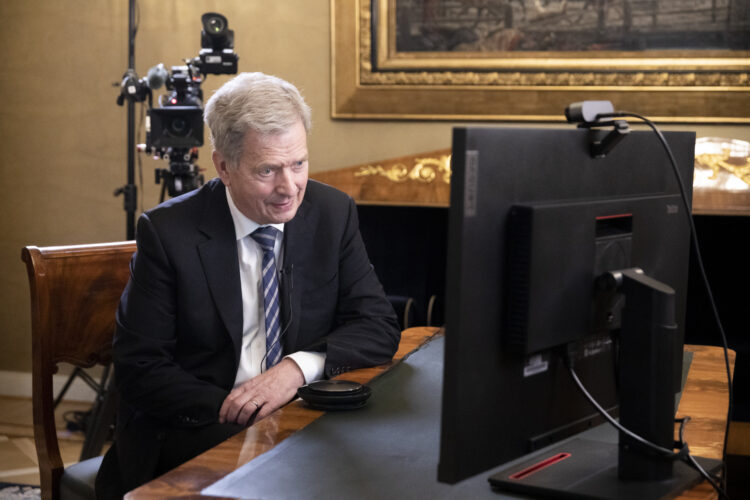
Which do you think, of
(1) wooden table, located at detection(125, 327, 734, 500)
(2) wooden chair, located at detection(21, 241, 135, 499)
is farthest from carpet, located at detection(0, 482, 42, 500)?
(1) wooden table, located at detection(125, 327, 734, 500)

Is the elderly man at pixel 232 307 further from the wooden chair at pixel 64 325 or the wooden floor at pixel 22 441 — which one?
the wooden floor at pixel 22 441

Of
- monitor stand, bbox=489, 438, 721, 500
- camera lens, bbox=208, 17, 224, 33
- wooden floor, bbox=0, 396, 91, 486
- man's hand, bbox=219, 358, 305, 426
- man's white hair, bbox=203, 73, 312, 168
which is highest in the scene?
camera lens, bbox=208, 17, 224, 33

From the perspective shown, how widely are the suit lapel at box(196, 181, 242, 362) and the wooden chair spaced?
34cm

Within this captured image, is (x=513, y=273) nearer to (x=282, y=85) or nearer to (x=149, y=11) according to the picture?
(x=282, y=85)

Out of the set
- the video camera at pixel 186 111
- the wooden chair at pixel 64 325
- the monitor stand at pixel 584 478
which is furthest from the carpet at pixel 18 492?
the monitor stand at pixel 584 478

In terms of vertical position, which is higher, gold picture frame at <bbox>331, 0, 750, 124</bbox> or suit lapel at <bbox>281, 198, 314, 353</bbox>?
gold picture frame at <bbox>331, 0, 750, 124</bbox>

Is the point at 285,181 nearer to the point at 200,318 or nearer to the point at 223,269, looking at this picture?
the point at 223,269

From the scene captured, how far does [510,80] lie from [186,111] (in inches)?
56.5

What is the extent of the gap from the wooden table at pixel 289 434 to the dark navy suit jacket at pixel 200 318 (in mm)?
199

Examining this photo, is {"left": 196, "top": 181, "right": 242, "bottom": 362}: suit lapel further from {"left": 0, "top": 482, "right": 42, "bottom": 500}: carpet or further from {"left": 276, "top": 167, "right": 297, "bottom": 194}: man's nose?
{"left": 0, "top": 482, "right": 42, "bottom": 500}: carpet

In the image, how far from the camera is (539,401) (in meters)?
1.07

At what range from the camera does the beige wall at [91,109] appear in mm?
4098

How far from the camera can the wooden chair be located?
77.4 inches

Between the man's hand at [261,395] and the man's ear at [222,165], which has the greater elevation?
the man's ear at [222,165]
